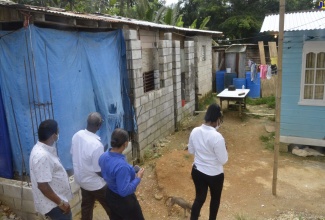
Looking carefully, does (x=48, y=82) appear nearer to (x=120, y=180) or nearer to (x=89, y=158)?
(x=89, y=158)

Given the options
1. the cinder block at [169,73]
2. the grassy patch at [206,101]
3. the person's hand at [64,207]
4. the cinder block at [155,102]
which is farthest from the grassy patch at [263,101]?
the person's hand at [64,207]

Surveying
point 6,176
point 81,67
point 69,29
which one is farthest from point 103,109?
point 6,176

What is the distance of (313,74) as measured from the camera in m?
6.94

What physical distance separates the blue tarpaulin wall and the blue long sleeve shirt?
1.93 meters

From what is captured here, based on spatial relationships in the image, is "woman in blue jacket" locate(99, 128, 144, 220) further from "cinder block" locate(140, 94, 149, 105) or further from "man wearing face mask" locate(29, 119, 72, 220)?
"cinder block" locate(140, 94, 149, 105)

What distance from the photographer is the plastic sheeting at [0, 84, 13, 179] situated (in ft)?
14.3

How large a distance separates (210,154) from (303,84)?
4.81m

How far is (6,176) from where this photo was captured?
15.0 feet

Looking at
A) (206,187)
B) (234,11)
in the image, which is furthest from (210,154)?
(234,11)

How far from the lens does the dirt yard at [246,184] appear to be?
188 inches

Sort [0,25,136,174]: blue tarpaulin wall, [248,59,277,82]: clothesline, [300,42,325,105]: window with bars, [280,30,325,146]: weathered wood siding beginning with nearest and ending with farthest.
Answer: [0,25,136,174]: blue tarpaulin wall
[300,42,325,105]: window with bars
[280,30,325,146]: weathered wood siding
[248,59,277,82]: clothesline

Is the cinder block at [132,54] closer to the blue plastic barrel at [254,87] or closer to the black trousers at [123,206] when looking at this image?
the black trousers at [123,206]

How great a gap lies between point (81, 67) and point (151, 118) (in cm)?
309

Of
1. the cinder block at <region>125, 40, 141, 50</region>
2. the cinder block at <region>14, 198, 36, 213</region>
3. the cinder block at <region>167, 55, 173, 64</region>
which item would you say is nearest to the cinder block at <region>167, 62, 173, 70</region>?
the cinder block at <region>167, 55, 173, 64</region>
